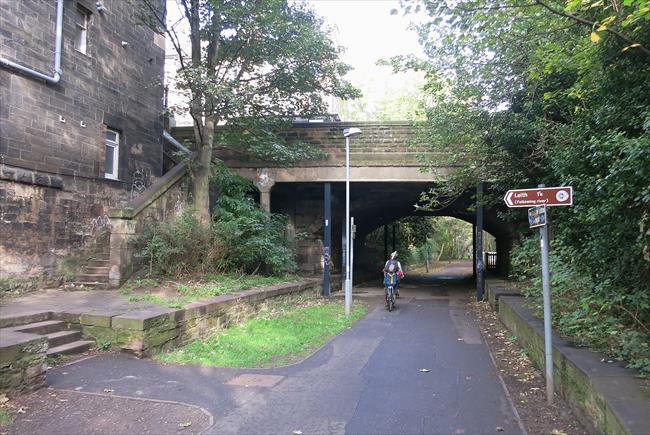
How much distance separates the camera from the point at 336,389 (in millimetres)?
5570

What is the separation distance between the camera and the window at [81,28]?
467 inches

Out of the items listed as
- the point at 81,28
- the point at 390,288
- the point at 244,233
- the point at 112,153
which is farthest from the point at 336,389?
the point at 81,28

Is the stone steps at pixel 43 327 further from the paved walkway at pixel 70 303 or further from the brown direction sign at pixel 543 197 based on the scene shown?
the brown direction sign at pixel 543 197

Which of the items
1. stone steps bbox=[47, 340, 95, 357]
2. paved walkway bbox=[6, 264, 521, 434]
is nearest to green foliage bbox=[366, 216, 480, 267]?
paved walkway bbox=[6, 264, 521, 434]

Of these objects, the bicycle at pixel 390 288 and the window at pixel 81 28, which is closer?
the window at pixel 81 28

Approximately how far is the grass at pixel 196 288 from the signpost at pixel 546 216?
530 centimetres

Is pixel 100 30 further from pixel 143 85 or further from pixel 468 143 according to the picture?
pixel 468 143

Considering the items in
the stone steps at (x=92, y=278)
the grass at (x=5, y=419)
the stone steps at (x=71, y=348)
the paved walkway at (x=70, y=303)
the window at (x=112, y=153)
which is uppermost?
the window at (x=112, y=153)

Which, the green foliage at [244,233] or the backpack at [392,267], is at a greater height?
the green foliage at [244,233]

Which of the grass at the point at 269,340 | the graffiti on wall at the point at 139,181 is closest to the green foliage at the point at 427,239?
the graffiti on wall at the point at 139,181

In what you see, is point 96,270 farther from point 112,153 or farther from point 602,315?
point 602,315

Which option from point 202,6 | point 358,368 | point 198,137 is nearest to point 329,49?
point 202,6

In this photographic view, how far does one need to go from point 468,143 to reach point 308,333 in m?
6.44

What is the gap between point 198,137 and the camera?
1338 centimetres
